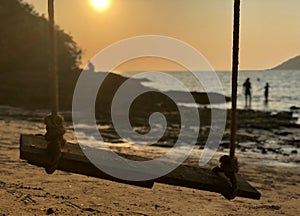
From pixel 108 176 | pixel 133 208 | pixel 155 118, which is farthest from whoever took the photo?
pixel 155 118

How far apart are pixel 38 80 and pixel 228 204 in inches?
1469

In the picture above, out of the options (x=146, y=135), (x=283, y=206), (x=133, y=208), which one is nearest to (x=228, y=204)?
(x=283, y=206)

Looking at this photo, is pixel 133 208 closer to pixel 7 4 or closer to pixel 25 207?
pixel 25 207

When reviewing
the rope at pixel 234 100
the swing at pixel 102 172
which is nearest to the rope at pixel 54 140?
the swing at pixel 102 172

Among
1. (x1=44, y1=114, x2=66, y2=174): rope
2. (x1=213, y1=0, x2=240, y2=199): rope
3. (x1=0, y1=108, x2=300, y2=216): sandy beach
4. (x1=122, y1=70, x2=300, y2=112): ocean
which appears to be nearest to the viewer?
(x1=44, y1=114, x2=66, y2=174): rope

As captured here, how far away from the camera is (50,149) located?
2.85 metres

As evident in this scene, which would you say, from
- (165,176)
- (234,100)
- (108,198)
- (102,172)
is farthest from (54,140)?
(108,198)

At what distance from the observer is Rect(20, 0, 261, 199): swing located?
110 inches

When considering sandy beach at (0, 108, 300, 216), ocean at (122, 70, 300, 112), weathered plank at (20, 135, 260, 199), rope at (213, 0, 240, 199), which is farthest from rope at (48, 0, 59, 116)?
ocean at (122, 70, 300, 112)

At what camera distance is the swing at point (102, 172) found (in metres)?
2.79

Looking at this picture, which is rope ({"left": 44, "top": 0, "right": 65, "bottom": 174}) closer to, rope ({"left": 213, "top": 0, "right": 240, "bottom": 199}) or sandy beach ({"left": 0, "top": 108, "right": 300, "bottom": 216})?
rope ({"left": 213, "top": 0, "right": 240, "bottom": 199})

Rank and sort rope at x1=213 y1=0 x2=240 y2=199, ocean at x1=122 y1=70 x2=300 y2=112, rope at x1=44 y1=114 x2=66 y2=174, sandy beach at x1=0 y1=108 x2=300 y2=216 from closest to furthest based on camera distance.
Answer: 1. rope at x1=44 y1=114 x2=66 y2=174
2. rope at x1=213 y1=0 x2=240 y2=199
3. sandy beach at x1=0 y1=108 x2=300 y2=216
4. ocean at x1=122 y1=70 x2=300 y2=112

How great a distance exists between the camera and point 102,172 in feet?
9.12

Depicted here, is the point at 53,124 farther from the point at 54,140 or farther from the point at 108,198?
the point at 108,198
